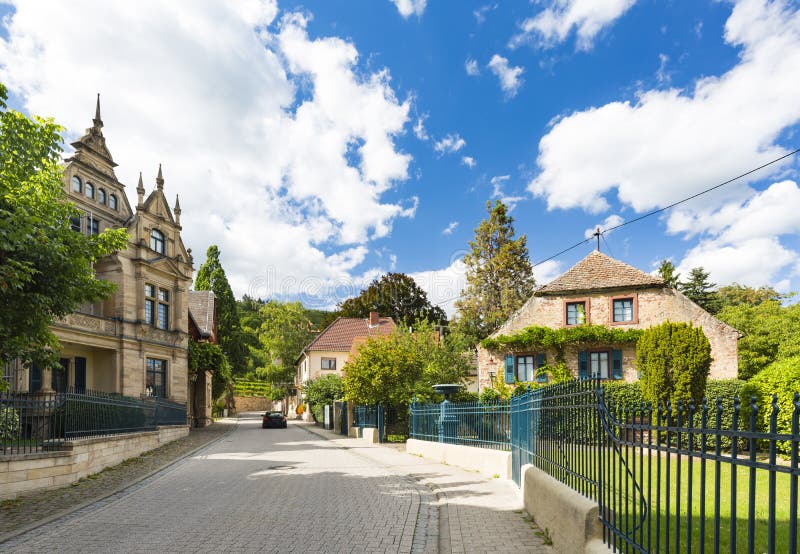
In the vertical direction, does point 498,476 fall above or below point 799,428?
below

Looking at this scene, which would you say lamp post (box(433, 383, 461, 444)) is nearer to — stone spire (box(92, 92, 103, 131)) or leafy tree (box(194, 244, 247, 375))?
stone spire (box(92, 92, 103, 131))

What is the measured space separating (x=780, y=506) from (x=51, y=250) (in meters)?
12.0

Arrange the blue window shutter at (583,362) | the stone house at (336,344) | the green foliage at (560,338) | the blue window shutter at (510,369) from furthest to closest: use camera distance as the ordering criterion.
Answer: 1. the stone house at (336,344)
2. the blue window shutter at (510,369)
3. the blue window shutter at (583,362)
4. the green foliage at (560,338)

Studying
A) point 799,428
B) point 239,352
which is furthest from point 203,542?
point 239,352

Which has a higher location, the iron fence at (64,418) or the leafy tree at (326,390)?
the iron fence at (64,418)

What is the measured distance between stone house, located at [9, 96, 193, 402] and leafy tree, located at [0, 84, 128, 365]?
14049mm

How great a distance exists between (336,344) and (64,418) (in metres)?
37.8

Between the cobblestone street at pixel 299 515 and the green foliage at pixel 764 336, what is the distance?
28.2 m

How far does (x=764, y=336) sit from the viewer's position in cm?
3559

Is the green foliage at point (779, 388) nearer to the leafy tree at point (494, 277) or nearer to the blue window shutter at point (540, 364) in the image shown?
the blue window shutter at point (540, 364)

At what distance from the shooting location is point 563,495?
20.7 feet

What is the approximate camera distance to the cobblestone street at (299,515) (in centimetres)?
702

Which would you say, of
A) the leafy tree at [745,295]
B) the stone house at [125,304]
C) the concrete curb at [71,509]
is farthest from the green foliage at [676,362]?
the leafy tree at [745,295]

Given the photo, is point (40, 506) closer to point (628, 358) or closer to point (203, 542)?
point (203, 542)
